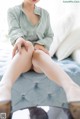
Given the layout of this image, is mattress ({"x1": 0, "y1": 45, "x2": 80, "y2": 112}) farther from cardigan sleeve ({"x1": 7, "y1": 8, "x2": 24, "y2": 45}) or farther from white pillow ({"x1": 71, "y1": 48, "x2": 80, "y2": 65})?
→ white pillow ({"x1": 71, "y1": 48, "x2": 80, "y2": 65})

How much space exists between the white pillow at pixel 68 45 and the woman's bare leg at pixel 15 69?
1.10 feet

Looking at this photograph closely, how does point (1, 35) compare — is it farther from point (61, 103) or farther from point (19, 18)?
point (61, 103)

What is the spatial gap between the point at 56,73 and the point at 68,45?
473 mm

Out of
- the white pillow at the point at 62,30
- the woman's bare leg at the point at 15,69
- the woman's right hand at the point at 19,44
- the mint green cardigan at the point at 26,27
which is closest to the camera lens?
the woman's bare leg at the point at 15,69

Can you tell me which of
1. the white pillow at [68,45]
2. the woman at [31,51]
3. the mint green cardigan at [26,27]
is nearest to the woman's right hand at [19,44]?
the woman at [31,51]

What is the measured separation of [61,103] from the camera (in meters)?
1.13

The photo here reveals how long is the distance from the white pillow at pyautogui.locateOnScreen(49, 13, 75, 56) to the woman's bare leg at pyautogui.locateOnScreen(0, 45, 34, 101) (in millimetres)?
368

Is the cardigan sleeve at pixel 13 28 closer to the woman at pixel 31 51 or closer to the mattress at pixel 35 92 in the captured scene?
the woman at pixel 31 51

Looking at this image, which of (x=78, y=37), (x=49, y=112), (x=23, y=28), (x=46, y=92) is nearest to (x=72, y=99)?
(x=49, y=112)

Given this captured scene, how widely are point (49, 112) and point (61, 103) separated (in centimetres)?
20

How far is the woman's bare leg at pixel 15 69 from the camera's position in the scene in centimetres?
93

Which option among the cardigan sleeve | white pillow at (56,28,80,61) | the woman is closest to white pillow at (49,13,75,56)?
white pillow at (56,28,80,61)

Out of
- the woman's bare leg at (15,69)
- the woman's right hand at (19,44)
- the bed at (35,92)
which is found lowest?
the bed at (35,92)

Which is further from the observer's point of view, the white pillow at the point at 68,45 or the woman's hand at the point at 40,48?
the white pillow at the point at 68,45
